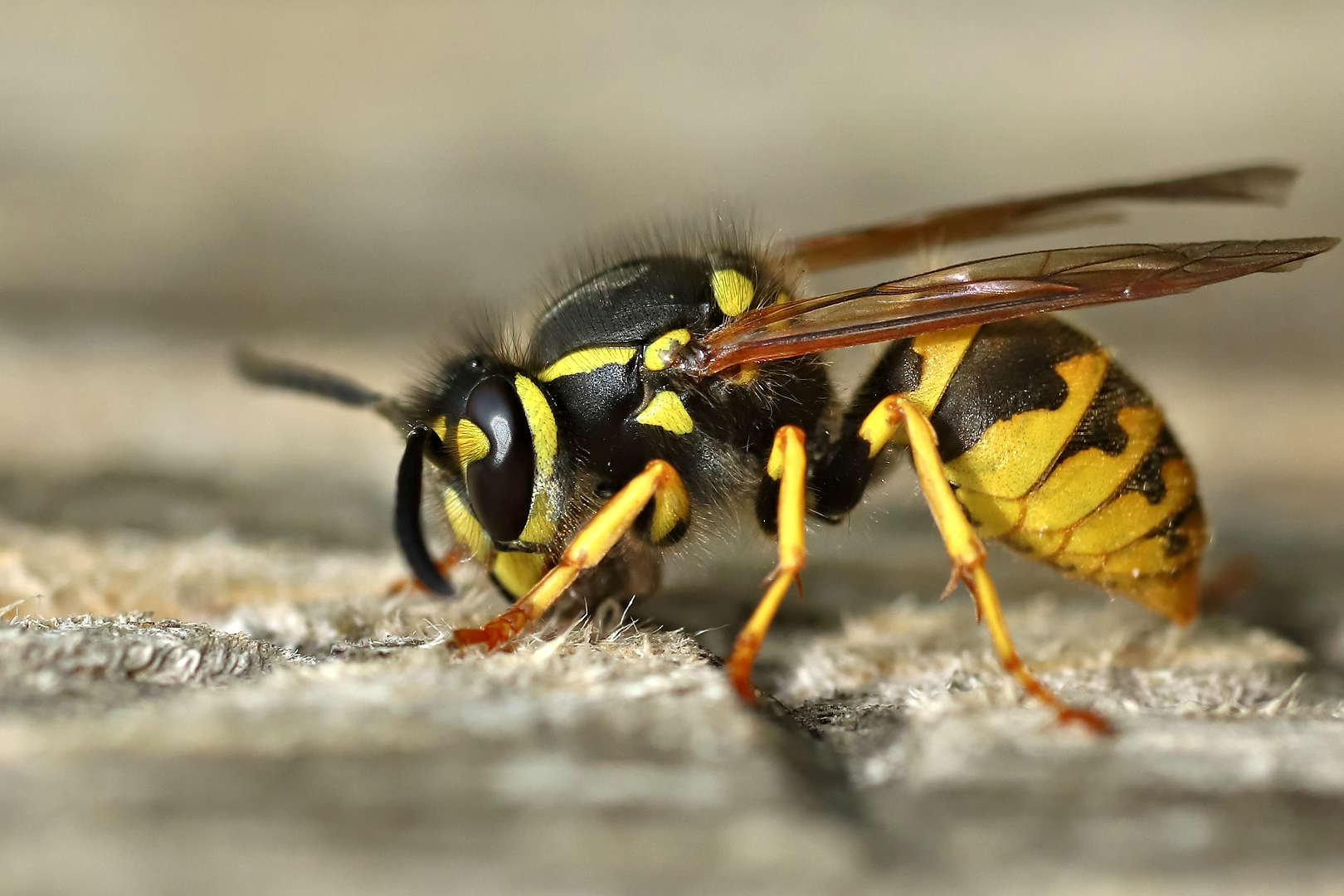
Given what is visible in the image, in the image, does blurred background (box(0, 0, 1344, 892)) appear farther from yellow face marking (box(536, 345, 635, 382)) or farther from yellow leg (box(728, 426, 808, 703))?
yellow face marking (box(536, 345, 635, 382))

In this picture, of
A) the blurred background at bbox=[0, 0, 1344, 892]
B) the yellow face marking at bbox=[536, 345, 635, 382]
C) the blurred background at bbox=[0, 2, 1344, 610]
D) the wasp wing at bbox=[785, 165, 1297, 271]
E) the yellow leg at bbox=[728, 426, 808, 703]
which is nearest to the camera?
the blurred background at bbox=[0, 0, 1344, 892]

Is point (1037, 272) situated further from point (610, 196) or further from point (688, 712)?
point (610, 196)

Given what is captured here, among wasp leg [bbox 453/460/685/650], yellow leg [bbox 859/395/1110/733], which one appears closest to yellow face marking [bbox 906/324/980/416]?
yellow leg [bbox 859/395/1110/733]

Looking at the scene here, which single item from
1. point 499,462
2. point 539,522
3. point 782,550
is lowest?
point 782,550

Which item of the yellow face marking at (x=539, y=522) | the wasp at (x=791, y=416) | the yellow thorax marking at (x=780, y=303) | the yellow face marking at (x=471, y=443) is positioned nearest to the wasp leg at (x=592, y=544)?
the wasp at (x=791, y=416)

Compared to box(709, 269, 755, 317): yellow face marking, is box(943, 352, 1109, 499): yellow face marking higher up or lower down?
lower down

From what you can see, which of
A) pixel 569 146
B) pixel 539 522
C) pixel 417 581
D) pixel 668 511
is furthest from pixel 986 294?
pixel 569 146

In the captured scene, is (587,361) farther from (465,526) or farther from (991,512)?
(991,512)
